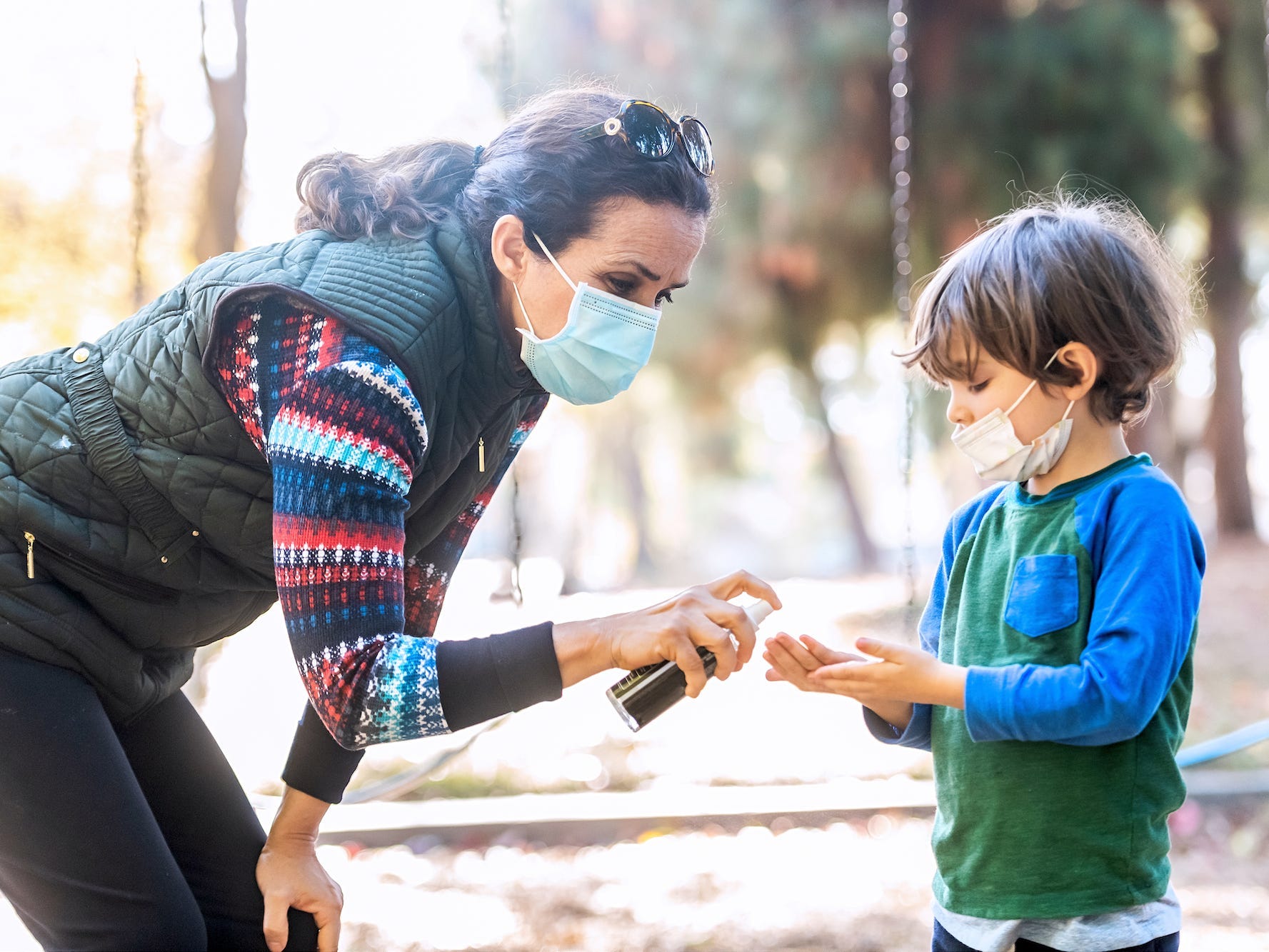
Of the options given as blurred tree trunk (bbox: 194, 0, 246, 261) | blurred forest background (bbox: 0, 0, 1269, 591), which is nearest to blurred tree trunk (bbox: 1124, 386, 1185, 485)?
blurred forest background (bbox: 0, 0, 1269, 591)

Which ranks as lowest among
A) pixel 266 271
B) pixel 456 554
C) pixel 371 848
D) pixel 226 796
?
pixel 371 848

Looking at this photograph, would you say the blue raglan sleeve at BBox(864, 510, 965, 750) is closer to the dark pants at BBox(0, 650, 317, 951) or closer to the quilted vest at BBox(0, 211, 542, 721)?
the quilted vest at BBox(0, 211, 542, 721)

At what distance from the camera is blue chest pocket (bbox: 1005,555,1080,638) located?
4.94 feet

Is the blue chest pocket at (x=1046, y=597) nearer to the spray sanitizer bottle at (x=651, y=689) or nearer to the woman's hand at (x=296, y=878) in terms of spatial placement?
the spray sanitizer bottle at (x=651, y=689)

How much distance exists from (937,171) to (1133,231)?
725cm

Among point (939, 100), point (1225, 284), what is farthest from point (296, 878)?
point (1225, 284)

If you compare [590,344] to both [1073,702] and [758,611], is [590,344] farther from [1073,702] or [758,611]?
[1073,702]

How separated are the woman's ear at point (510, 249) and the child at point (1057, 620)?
656 mm

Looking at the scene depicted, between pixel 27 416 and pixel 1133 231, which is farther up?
pixel 1133 231

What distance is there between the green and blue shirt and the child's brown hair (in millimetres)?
141

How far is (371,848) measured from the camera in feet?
12.7

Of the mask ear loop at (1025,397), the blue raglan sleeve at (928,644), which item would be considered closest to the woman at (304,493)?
the blue raglan sleeve at (928,644)

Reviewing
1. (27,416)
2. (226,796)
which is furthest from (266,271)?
(226,796)

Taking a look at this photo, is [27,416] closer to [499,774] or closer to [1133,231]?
[1133,231]
